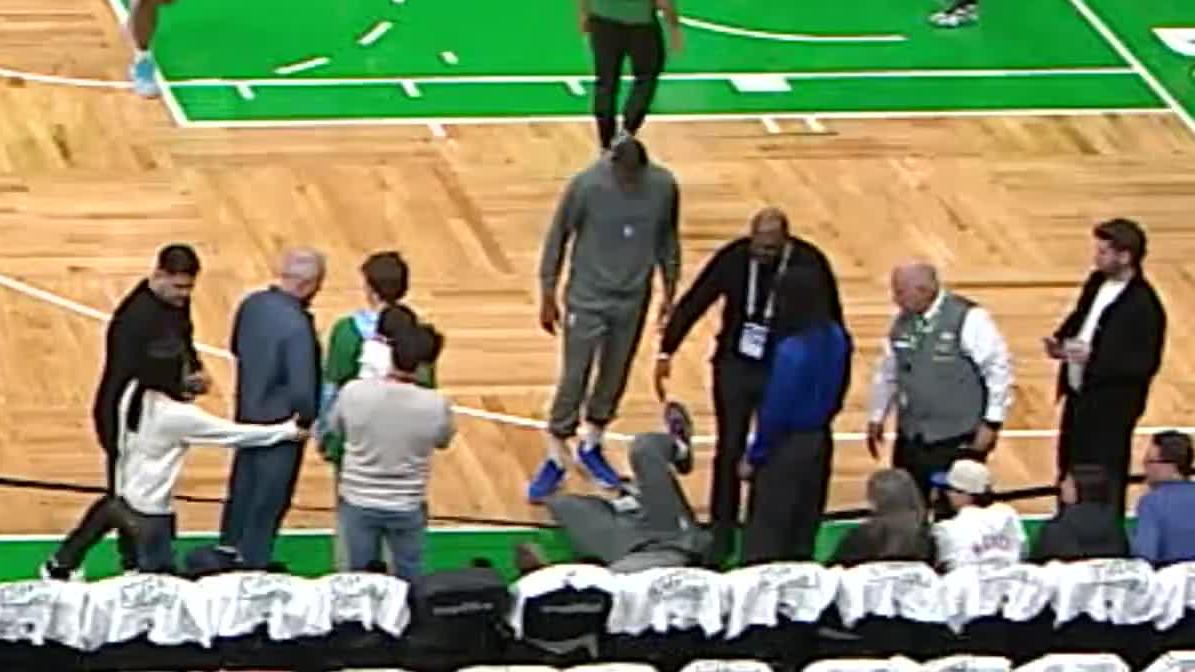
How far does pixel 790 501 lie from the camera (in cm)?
1309

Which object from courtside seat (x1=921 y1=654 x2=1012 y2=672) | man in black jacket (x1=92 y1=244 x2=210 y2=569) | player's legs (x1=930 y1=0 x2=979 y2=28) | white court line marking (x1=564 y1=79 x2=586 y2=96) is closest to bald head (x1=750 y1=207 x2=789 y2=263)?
man in black jacket (x1=92 y1=244 x2=210 y2=569)

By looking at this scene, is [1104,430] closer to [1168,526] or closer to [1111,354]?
[1111,354]

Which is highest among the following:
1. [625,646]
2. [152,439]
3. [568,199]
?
[568,199]

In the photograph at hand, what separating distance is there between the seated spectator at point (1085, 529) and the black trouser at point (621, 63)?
18.0 ft

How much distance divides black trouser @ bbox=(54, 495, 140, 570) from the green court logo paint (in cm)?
904

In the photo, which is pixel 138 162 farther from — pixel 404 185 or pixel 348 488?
pixel 348 488

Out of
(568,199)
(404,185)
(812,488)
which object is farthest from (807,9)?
(812,488)

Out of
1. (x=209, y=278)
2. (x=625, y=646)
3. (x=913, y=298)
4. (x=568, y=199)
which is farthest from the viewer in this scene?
(x=209, y=278)

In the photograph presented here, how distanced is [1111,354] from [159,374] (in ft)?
11.7

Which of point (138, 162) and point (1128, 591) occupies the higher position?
point (138, 162)

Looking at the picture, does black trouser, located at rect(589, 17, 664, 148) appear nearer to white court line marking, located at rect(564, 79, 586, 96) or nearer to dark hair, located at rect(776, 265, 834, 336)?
white court line marking, located at rect(564, 79, 586, 96)

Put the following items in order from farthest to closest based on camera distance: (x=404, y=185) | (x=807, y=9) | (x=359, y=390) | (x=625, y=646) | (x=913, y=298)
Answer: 1. (x=807, y=9)
2. (x=404, y=185)
3. (x=913, y=298)
4. (x=359, y=390)
5. (x=625, y=646)

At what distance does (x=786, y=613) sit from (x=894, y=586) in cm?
35

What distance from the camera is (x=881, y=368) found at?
1391cm
